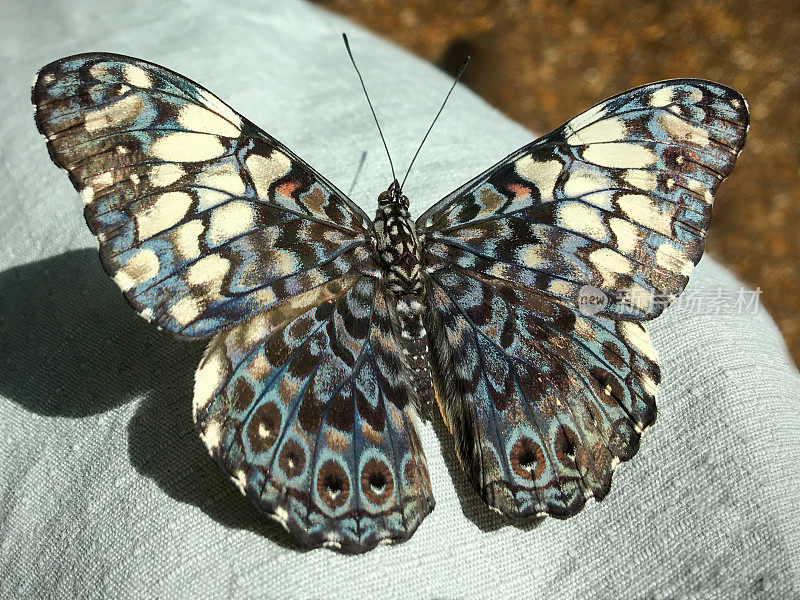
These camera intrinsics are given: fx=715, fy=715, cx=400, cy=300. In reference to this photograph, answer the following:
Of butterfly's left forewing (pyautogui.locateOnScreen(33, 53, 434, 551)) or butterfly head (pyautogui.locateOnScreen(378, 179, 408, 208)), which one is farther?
butterfly head (pyautogui.locateOnScreen(378, 179, 408, 208))

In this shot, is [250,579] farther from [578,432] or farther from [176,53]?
[176,53]

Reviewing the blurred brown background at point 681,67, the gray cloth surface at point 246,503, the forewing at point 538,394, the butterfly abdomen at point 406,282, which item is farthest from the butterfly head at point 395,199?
the blurred brown background at point 681,67

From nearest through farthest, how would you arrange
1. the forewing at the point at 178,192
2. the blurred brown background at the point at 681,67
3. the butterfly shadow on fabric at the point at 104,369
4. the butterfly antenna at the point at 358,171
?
the forewing at the point at 178,192, the butterfly shadow on fabric at the point at 104,369, the butterfly antenna at the point at 358,171, the blurred brown background at the point at 681,67

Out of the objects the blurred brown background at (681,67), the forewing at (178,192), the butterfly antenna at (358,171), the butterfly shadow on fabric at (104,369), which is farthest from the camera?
the blurred brown background at (681,67)

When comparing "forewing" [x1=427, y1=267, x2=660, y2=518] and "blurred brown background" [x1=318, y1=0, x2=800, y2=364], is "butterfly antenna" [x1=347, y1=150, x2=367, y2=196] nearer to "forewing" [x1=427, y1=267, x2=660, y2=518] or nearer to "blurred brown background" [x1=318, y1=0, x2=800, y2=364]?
"forewing" [x1=427, y1=267, x2=660, y2=518]

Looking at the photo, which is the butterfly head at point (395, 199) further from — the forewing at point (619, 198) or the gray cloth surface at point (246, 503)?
the gray cloth surface at point (246, 503)

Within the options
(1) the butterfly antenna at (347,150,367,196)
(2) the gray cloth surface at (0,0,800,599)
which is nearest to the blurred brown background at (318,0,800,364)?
(2) the gray cloth surface at (0,0,800,599)
